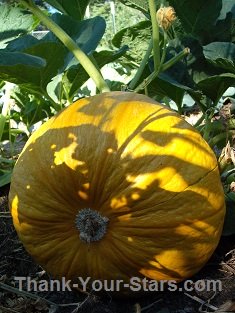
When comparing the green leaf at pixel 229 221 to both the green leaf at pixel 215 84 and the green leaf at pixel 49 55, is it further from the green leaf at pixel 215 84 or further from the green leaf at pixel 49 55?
the green leaf at pixel 49 55

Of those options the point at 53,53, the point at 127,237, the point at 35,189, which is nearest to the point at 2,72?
the point at 53,53

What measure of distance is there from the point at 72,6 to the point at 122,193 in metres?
1.03

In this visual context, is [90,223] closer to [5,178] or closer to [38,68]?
[38,68]

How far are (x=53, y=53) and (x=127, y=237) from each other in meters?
0.66

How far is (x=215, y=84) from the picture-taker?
1.70 metres

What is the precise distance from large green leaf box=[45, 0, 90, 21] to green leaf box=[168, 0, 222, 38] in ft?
1.17

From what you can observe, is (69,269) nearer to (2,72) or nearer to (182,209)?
(182,209)

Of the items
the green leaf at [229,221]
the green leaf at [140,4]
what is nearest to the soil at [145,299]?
the green leaf at [229,221]

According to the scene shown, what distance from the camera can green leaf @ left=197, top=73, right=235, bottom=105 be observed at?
166 centimetres

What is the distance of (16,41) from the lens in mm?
1889

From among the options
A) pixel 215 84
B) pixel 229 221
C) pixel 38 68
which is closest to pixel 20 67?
pixel 38 68

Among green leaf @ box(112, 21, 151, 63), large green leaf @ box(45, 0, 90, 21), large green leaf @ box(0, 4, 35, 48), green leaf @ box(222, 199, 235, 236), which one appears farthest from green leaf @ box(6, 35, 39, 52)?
green leaf @ box(222, 199, 235, 236)

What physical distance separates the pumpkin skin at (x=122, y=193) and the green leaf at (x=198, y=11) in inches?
24.3

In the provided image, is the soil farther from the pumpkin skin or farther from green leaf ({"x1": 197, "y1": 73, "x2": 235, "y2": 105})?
green leaf ({"x1": 197, "y1": 73, "x2": 235, "y2": 105})
